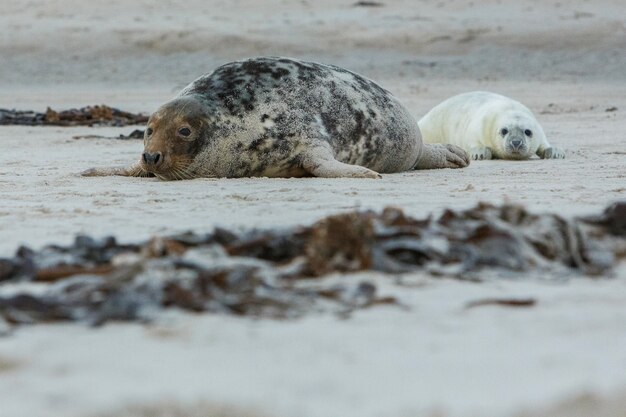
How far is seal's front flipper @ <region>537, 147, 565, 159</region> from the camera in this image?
8464 mm

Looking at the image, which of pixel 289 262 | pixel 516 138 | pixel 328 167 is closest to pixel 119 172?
pixel 328 167

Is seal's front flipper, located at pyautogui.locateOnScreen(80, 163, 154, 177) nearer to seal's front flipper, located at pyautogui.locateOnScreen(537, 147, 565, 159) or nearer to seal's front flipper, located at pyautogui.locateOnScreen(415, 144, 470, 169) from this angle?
A: seal's front flipper, located at pyautogui.locateOnScreen(415, 144, 470, 169)

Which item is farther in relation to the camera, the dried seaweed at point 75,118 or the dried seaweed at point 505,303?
the dried seaweed at point 75,118

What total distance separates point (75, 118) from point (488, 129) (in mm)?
4820

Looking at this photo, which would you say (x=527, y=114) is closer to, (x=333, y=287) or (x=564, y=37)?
(x=333, y=287)

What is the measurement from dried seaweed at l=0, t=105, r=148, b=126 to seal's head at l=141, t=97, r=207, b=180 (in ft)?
18.6

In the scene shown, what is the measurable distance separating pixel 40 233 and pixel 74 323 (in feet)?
4.71

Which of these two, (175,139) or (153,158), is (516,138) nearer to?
(175,139)

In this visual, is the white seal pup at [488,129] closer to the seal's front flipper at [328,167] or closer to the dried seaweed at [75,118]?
the seal's front flipper at [328,167]

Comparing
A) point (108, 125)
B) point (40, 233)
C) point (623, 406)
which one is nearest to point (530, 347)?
point (623, 406)

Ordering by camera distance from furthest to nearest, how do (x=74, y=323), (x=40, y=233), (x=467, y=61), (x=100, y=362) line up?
(x=467, y=61)
(x=40, y=233)
(x=74, y=323)
(x=100, y=362)

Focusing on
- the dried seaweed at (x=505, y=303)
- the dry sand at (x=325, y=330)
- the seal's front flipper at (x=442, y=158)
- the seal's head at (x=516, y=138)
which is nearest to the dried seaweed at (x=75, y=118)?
the dry sand at (x=325, y=330)

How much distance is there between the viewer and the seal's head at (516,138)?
870 cm

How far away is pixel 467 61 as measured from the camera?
21.7 metres
